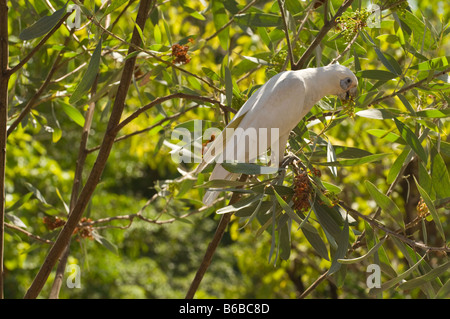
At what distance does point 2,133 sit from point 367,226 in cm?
80

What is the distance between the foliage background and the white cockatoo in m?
0.04

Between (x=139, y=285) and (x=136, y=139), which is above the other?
(x=136, y=139)

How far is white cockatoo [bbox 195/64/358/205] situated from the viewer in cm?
106

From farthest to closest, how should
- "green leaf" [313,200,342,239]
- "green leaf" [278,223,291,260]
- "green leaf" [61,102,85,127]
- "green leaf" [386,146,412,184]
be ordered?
"green leaf" [61,102,85,127], "green leaf" [386,146,412,184], "green leaf" [278,223,291,260], "green leaf" [313,200,342,239]

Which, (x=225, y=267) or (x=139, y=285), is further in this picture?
(x=225, y=267)

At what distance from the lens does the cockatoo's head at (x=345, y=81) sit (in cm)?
108

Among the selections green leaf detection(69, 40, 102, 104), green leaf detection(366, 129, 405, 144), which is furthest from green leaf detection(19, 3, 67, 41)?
green leaf detection(366, 129, 405, 144)

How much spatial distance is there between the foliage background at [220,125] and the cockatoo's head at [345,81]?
23 mm

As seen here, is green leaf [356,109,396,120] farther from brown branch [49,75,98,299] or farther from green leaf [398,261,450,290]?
brown branch [49,75,98,299]

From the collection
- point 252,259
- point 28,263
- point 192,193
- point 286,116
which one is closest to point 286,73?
point 286,116

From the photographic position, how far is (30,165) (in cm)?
309

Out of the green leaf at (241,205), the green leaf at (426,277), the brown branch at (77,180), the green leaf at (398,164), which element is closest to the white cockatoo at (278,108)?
the green leaf at (241,205)

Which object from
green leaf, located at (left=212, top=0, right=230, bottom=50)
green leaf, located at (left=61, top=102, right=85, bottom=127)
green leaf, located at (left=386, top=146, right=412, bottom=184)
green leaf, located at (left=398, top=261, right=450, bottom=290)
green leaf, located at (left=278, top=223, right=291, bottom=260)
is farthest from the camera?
green leaf, located at (left=61, top=102, right=85, bottom=127)
